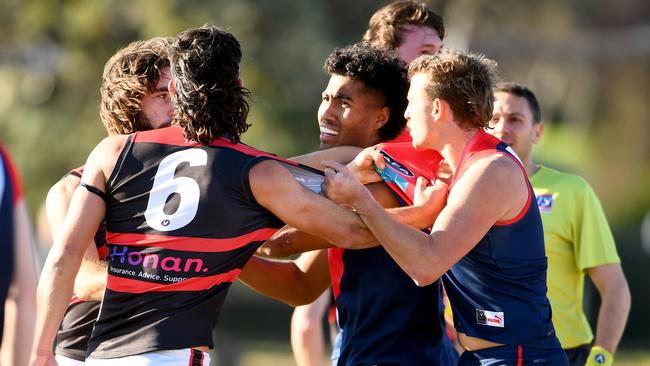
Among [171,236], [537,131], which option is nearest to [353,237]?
[171,236]

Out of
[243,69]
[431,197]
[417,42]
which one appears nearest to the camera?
[431,197]

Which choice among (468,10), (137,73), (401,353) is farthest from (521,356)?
(468,10)

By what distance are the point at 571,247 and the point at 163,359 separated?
3069mm

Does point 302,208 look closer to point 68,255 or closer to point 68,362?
point 68,255

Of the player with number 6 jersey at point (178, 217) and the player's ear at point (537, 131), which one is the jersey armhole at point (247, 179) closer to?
the player with number 6 jersey at point (178, 217)

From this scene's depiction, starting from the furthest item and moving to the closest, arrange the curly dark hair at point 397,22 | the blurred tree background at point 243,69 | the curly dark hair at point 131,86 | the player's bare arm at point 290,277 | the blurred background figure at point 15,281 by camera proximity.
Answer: the blurred tree background at point 243,69 < the curly dark hair at point 397,22 < the player's bare arm at point 290,277 < the curly dark hair at point 131,86 < the blurred background figure at point 15,281

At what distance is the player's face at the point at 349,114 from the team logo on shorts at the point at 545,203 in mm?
1673

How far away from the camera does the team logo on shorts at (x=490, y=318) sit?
421 centimetres

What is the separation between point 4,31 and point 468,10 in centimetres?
1027

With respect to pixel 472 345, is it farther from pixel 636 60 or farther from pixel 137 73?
pixel 636 60

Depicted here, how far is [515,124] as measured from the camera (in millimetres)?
6301

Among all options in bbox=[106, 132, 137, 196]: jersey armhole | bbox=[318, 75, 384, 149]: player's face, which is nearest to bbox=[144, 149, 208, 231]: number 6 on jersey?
bbox=[106, 132, 137, 196]: jersey armhole

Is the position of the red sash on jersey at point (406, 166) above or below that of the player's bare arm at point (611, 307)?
above

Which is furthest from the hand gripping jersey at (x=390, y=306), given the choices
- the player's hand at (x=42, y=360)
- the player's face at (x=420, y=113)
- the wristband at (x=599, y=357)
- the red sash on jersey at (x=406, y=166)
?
the wristband at (x=599, y=357)
